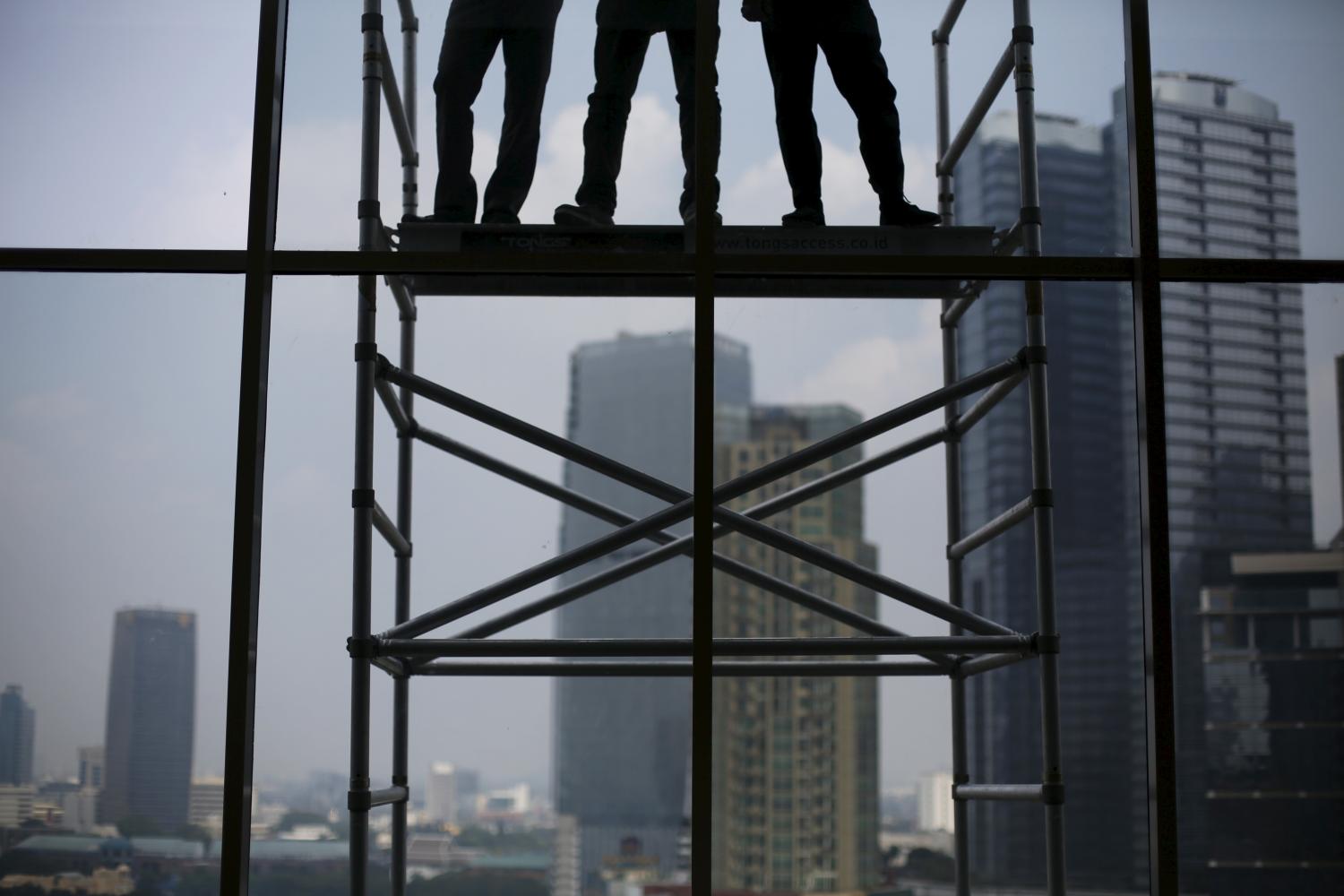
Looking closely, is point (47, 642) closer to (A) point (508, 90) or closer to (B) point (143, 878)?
(A) point (508, 90)

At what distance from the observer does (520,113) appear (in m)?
4.05

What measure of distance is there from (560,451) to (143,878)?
171ft

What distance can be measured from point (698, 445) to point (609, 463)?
97cm

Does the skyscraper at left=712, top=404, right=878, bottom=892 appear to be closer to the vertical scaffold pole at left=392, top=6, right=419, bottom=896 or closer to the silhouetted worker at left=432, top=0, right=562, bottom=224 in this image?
the vertical scaffold pole at left=392, top=6, right=419, bottom=896

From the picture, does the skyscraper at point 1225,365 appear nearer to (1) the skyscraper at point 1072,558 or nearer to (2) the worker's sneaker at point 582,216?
(1) the skyscraper at point 1072,558

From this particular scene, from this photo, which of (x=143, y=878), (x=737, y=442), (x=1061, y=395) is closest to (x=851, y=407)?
(x=737, y=442)

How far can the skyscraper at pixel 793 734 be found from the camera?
65.2m

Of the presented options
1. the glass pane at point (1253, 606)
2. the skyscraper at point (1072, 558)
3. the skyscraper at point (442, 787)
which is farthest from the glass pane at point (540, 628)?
the glass pane at point (1253, 606)

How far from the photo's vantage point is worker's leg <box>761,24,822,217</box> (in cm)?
400

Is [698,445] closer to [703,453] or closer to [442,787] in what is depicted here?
[703,453]

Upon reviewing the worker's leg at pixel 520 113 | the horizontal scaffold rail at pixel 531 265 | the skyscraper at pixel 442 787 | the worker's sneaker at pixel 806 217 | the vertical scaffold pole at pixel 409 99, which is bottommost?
the skyscraper at pixel 442 787

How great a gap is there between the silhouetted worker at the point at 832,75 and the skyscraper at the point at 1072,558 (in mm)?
54552

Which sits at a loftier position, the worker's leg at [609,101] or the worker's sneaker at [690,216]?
the worker's leg at [609,101]

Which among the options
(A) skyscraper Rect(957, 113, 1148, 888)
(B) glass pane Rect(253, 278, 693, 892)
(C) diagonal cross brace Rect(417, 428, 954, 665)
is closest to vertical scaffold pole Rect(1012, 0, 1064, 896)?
(C) diagonal cross brace Rect(417, 428, 954, 665)
